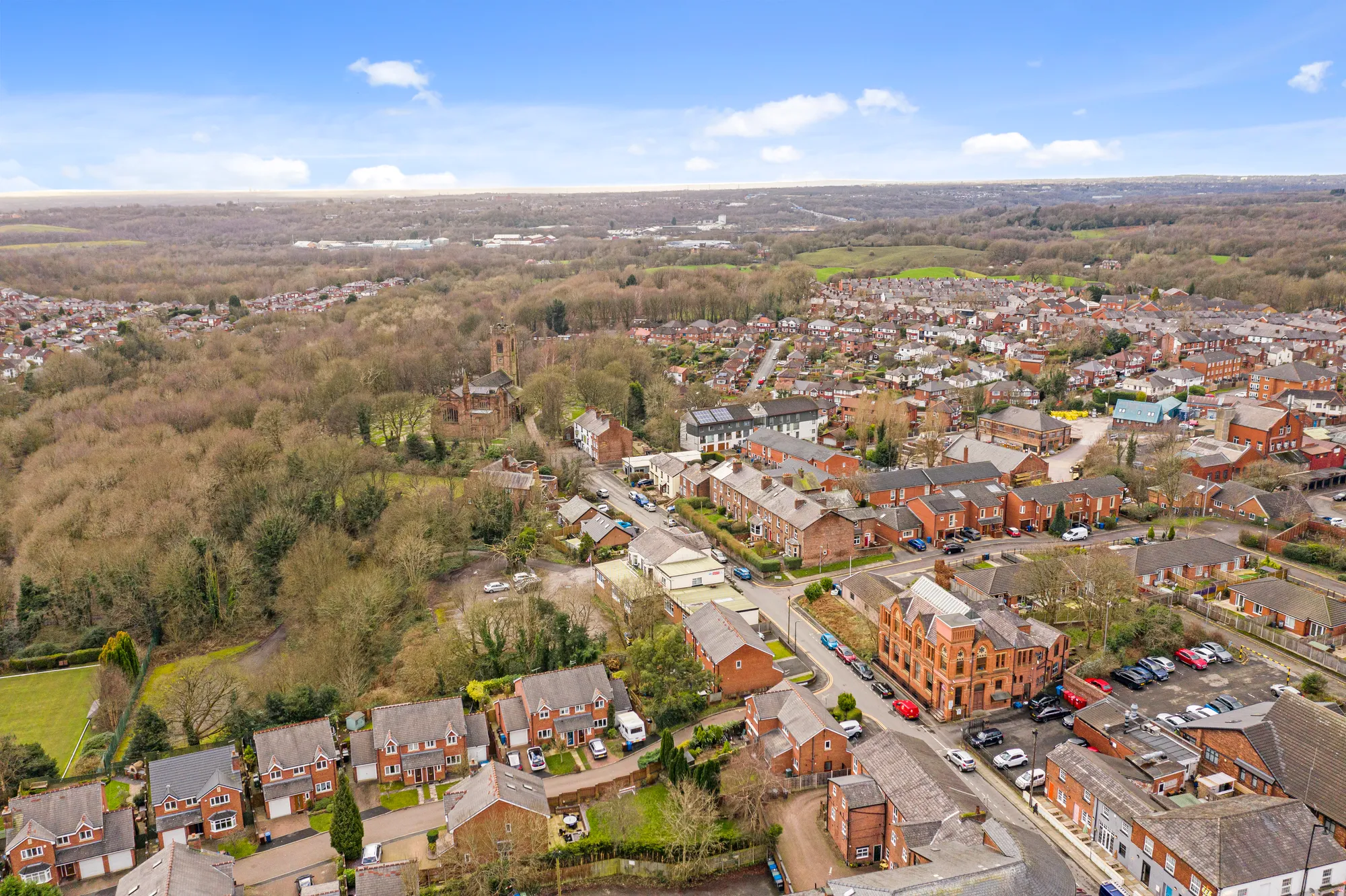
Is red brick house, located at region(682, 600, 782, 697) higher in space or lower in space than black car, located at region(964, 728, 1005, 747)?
higher

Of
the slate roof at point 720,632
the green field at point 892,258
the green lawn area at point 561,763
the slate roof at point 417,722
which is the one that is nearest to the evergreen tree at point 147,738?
the slate roof at point 417,722

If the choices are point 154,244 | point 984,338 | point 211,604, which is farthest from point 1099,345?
point 154,244

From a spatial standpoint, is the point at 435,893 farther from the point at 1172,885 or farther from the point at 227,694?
the point at 1172,885

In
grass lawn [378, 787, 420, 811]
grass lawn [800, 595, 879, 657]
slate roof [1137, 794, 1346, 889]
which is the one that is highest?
slate roof [1137, 794, 1346, 889]

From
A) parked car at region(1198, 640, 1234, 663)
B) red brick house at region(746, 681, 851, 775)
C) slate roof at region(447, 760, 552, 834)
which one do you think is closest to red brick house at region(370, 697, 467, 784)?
slate roof at region(447, 760, 552, 834)

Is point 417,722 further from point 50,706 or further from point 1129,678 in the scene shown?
point 1129,678

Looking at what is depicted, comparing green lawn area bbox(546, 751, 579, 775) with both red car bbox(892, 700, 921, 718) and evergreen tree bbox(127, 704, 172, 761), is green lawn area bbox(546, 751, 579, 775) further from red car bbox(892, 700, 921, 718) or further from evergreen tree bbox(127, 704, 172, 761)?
evergreen tree bbox(127, 704, 172, 761)

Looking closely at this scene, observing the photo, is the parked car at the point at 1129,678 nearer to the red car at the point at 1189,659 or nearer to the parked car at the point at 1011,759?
the red car at the point at 1189,659
